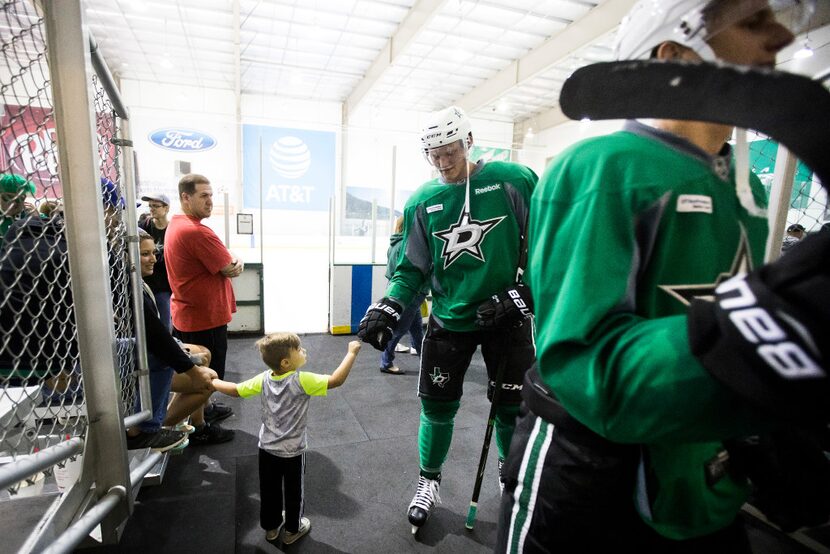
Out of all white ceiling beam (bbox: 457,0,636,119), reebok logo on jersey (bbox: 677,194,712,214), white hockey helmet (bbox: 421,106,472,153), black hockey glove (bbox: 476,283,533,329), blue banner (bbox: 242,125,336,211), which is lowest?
black hockey glove (bbox: 476,283,533,329)

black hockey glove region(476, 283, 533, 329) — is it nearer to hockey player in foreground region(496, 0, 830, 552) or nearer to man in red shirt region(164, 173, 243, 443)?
hockey player in foreground region(496, 0, 830, 552)

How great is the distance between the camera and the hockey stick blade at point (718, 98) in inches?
15.5

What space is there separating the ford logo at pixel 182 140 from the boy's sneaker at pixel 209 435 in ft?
37.1

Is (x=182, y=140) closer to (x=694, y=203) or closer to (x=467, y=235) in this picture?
(x=467, y=235)

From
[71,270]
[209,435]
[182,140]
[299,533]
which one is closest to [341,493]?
[299,533]

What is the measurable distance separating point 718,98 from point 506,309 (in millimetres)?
1470

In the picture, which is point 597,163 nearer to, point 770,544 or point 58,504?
point 58,504

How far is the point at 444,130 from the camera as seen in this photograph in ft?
6.70

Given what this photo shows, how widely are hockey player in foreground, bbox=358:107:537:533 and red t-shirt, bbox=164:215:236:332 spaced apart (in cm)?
146

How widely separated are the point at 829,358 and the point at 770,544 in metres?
2.54

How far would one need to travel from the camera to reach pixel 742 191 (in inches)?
25.9

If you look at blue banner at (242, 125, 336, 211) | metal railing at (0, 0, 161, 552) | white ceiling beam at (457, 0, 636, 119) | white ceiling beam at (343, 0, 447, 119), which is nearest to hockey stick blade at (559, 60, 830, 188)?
metal railing at (0, 0, 161, 552)

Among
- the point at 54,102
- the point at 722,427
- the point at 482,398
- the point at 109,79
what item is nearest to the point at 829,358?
the point at 722,427

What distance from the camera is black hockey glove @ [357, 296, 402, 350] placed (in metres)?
1.87
